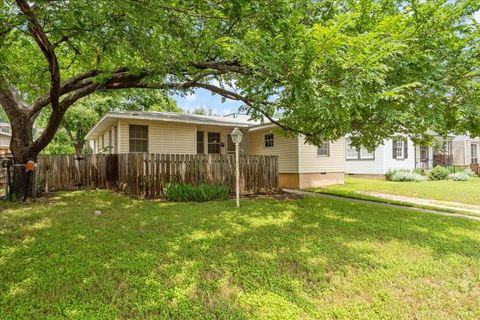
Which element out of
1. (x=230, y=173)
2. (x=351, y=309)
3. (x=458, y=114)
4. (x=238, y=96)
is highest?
(x=238, y=96)

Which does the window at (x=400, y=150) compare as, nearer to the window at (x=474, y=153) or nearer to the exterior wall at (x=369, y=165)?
the exterior wall at (x=369, y=165)

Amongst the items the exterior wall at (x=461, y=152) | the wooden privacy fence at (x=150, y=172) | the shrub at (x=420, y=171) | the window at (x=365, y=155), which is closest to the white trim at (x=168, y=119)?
the wooden privacy fence at (x=150, y=172)

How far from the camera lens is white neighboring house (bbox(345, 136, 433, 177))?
58.0ft

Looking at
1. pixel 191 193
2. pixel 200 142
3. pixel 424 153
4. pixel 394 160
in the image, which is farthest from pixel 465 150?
pixel 191 193

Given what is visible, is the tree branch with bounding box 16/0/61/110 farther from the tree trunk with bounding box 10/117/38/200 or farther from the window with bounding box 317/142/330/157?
the window with bounding box 317/142/330/157

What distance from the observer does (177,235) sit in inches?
203

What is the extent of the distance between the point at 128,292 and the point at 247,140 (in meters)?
13.2


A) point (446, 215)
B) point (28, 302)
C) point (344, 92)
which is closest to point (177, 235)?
point (28, 302)

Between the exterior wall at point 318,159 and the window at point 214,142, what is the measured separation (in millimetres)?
4301

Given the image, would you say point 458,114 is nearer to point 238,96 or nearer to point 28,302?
point 238,96

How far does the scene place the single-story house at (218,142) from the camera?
12.4 meters

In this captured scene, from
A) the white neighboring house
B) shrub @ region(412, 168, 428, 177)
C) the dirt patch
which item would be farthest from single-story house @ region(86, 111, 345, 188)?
shrub @ region(412, 168, 428, 177)

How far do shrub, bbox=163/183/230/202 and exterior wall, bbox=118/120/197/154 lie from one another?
4148 mm

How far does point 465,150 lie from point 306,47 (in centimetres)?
2885
